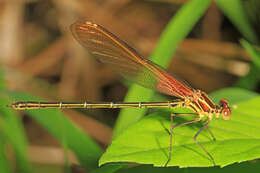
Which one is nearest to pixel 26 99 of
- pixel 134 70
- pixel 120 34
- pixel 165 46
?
pixel 134 70

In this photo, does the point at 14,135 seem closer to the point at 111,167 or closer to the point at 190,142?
the point at 111,167

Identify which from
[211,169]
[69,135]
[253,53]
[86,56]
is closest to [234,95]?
[253,53]

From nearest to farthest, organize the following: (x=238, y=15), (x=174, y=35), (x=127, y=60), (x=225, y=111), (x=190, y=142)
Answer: (x=190, y=142)
(x=225, y=111)
(x=127, y=60)
(x=174, y=35)
(x=238, y=15)

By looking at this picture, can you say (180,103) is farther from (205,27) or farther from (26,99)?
(205,27)

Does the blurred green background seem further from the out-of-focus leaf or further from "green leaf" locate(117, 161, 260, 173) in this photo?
"green leaf" locate(117, 161, 260, 173)

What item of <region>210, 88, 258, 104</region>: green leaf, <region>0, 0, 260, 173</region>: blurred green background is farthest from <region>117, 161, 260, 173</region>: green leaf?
<region>0, 0, 260, 173</region>: blurred green background

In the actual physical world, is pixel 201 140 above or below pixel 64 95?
below
